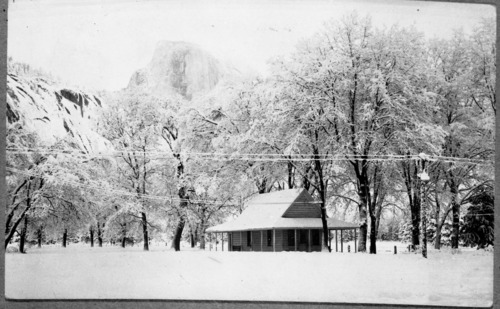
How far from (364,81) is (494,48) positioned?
1.25m

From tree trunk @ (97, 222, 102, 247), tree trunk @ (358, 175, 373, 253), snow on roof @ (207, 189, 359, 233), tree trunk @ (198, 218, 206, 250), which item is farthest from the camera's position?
tree trunk @ (97, 222, 102, 247)

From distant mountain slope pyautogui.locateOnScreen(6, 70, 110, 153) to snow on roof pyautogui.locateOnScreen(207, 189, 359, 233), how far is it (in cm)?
148

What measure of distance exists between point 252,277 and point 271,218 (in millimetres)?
628

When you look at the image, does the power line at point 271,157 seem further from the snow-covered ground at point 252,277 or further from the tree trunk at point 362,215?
the snow-covered ground at point 252,277

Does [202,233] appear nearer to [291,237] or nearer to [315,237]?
[291,237]

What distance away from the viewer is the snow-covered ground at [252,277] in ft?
28.2

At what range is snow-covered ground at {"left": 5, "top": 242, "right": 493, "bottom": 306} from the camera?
28.2 feet

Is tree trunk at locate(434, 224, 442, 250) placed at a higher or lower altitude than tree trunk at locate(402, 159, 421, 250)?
lower

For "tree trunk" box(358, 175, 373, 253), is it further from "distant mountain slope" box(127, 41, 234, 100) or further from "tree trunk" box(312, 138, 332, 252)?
"distant mountain slope" box(127, 41, 234, 100)

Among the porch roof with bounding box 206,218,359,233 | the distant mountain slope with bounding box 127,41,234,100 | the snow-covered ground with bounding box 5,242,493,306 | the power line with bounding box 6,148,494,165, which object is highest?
the distant mountain slope with bounding box 127,41,234,100

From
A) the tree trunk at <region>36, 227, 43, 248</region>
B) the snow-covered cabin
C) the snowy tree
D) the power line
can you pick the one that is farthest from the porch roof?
the tree trunk at <region>36, 227, 43, 248</region>

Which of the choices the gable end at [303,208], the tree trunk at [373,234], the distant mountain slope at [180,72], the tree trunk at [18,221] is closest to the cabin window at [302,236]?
the gable end at [303,208]

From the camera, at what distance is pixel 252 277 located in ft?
28.4

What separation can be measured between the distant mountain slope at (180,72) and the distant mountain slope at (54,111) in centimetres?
52
